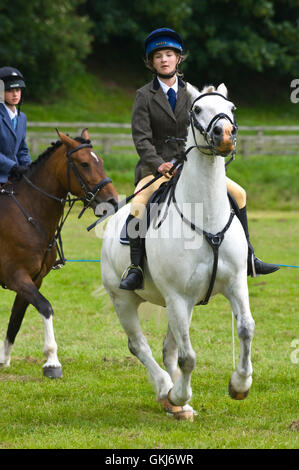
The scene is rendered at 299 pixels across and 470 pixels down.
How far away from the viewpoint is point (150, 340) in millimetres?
9578

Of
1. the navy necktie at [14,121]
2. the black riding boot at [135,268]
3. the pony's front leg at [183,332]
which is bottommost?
the pony's front leg at [183,332]

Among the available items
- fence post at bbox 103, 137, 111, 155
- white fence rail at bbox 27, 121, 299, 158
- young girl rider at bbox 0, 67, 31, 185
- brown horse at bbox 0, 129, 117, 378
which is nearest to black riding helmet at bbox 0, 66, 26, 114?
young girl rider at bbox 0, 67, 31, 185

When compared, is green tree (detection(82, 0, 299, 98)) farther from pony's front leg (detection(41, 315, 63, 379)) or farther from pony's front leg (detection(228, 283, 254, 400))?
pony's front leg (detection(228, 283, 254, 400))

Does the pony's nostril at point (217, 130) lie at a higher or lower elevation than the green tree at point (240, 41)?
lower

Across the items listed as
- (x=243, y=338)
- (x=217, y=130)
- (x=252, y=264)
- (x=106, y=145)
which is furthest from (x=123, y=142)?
(x=217, y=130)

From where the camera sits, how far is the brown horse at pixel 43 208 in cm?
762

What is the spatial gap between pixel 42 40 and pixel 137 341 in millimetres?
30637

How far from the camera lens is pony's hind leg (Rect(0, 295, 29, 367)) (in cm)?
833

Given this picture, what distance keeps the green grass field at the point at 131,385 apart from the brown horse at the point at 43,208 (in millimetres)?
588

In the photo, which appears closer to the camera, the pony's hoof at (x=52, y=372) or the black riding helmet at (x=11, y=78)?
the pony's hoof at (x=52, y=372)

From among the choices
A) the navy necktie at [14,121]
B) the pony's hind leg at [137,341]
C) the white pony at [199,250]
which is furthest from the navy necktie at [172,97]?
the navy necktie at [14,121]

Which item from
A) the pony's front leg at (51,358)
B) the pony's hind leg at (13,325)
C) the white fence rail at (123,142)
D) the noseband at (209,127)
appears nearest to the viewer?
the noseband at (209,127)

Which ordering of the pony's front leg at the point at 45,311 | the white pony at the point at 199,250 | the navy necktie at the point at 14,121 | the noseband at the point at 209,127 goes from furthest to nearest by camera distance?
the navy necktie at the point at 14,121, the pony's front leg at the point at 45,311, the white pony at the point at 199,250, the noseband at the point at 209,127

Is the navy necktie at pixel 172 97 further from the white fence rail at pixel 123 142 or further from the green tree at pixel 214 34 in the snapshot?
the green tree at pixel 214 34
